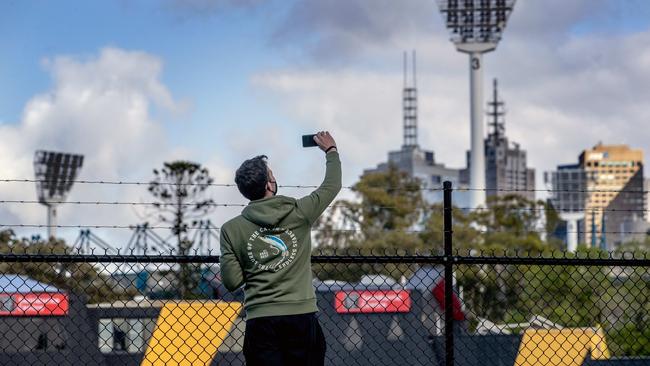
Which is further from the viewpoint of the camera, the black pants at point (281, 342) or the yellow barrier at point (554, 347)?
the yellow barrier at point (554, 347)

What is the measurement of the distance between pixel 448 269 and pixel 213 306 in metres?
2.33

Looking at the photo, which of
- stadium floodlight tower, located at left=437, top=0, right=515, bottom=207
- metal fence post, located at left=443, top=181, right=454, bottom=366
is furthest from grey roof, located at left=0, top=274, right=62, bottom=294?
stadium floodlight tower, located at left=437, top=0, right=515, bottom=207

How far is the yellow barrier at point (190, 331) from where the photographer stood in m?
9.47

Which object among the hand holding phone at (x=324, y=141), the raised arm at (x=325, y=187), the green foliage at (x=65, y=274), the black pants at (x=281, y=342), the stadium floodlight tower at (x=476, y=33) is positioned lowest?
the green foliage at (x=65, y=274)

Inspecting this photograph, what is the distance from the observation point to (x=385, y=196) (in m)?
70.8

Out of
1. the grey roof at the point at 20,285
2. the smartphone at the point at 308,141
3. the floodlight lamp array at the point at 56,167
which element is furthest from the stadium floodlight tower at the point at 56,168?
the smartphone at the point at 308,141

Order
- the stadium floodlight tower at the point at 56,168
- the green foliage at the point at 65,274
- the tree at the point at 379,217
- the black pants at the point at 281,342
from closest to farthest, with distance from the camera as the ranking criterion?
the black pants at the point at 281,342 → the green foliage at the point at 65,274 → the tree at the point at 379,217 → the stadium floodlight tower at the point at 56,168

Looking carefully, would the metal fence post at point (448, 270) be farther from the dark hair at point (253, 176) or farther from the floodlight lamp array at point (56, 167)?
the floodlight lamp array at point (56, 167)

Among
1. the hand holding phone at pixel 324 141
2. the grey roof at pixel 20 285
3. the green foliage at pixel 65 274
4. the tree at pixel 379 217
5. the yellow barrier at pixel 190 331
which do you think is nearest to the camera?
the hand holding phone at pixel 324 141

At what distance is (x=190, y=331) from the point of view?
9750 millimetres

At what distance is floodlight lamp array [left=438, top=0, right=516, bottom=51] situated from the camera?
4144 inches

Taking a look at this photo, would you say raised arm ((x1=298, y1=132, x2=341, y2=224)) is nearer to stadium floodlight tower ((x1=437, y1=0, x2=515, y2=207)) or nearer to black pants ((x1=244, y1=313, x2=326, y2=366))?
black pants ((x1=244, y1=313, x2=326, y2=366))

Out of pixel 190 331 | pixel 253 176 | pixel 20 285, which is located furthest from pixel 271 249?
pixel 20 285

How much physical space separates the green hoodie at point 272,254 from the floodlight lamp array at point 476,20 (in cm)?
10016
